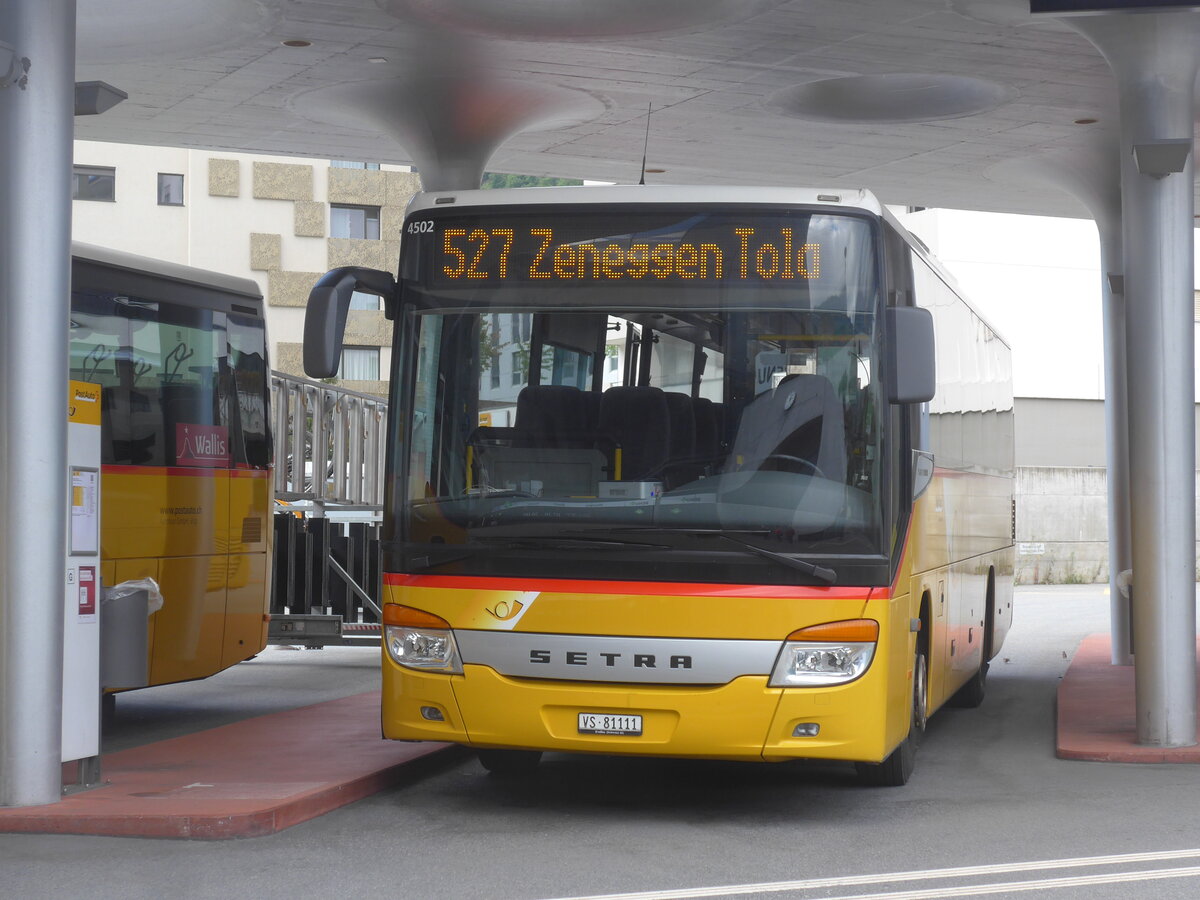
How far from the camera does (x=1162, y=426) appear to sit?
11.1 m

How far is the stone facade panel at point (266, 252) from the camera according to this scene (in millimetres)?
49969

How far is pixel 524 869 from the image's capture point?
7414 mm

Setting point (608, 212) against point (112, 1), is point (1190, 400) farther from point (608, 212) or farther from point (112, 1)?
point (112, 1)

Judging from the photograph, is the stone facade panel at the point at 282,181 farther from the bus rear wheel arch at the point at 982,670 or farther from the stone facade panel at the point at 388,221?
the bus rear wheel arch at the point at 982,670

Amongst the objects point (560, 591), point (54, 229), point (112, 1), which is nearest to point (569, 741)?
point (560, 591)

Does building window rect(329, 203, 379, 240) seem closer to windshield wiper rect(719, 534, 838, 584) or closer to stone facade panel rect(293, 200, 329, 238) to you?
stone facade panel rect(293, 200, 329, 238)

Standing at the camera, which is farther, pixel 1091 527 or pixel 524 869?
pixel 1091 527

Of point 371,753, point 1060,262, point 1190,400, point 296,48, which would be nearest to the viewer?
point 371,753

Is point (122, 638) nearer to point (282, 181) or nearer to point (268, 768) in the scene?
point (268, 768)

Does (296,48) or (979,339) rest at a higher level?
(296,48)

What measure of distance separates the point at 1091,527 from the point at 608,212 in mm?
34621

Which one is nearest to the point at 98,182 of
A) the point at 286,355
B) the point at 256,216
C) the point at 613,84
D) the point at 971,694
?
the point at 256,216

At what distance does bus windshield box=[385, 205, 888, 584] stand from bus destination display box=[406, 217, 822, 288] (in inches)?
0.4

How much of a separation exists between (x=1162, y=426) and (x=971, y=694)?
14.1ft
